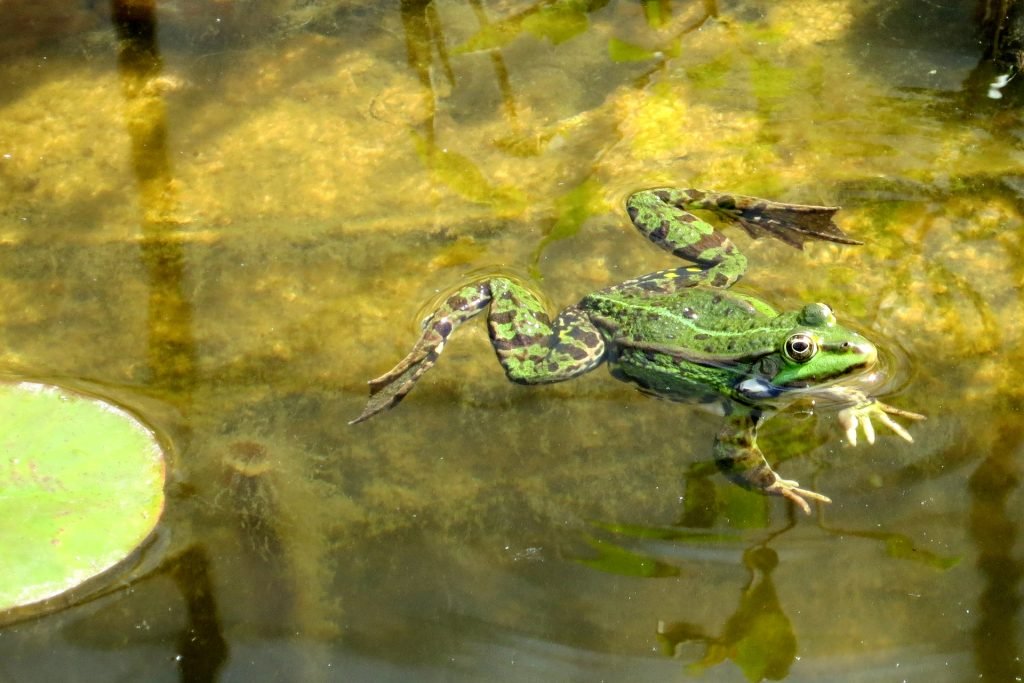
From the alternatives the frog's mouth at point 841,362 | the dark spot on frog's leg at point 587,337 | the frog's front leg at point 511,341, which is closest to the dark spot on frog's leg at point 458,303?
the frog's front leg at point 511,341

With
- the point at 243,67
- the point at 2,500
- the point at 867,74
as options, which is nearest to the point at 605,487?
the point at 2,500

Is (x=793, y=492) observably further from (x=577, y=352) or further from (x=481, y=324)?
(x=481, y=324)

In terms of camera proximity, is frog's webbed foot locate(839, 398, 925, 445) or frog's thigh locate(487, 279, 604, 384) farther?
frog's thigh locate(487, 279, 604, 384)

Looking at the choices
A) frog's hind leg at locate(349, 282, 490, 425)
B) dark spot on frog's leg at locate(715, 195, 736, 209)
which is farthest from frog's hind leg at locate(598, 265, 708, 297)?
frog's hind leg at locate(349, 282, 490, 425)

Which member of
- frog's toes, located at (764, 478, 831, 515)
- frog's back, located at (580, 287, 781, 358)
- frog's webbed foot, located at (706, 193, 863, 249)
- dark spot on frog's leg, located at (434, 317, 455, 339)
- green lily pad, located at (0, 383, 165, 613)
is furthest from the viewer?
frog's webbed foot, located at (706, 193, 863, 249)

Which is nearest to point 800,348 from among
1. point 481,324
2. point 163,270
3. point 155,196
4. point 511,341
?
point 511,341

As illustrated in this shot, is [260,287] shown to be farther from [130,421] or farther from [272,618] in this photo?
[272,618]

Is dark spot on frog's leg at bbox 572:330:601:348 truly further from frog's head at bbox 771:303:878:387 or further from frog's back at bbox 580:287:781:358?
frog's head at bbox 771:303:878:387
